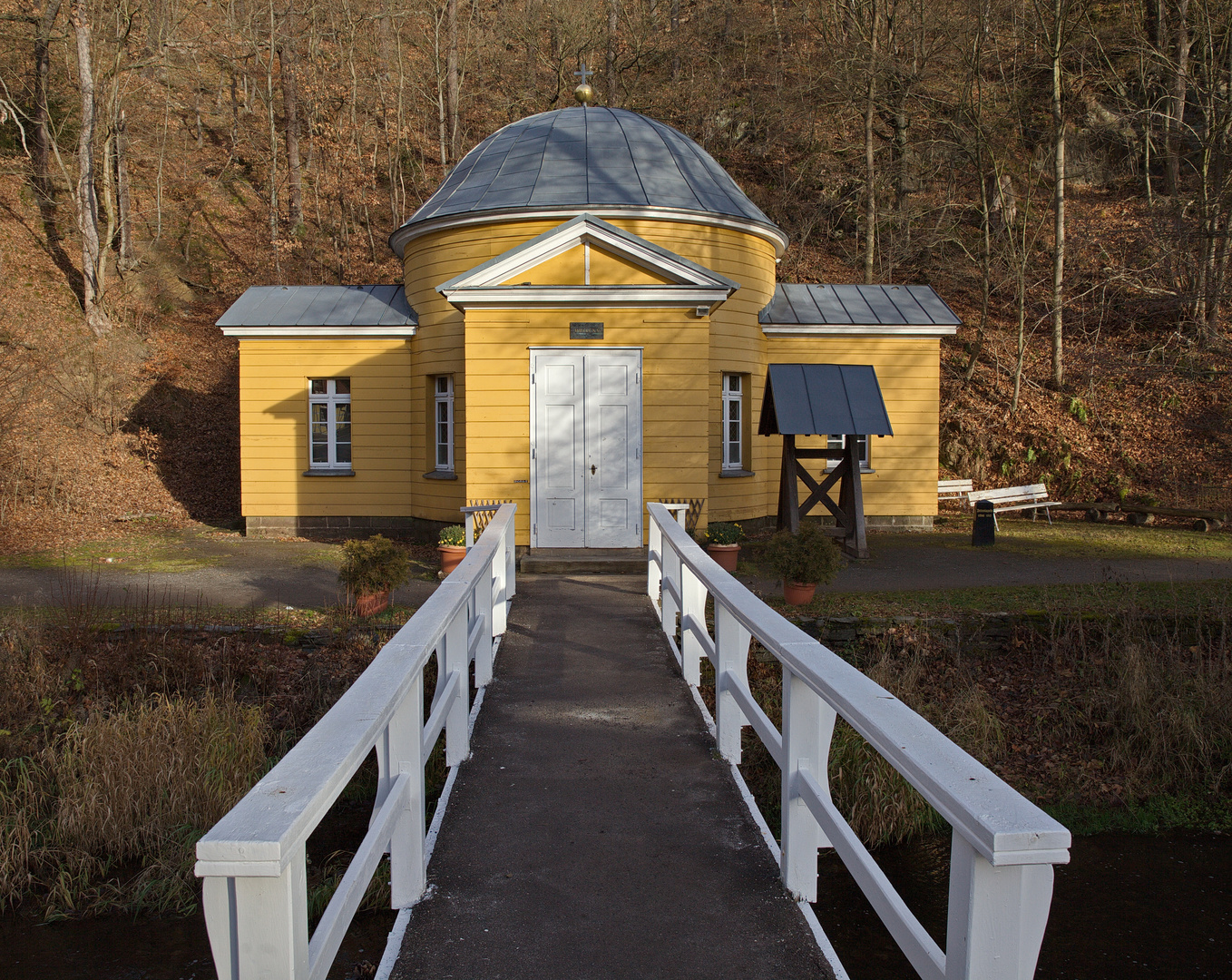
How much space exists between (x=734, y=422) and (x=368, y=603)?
7.98 metres

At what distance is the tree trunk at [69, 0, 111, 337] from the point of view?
2128 cm

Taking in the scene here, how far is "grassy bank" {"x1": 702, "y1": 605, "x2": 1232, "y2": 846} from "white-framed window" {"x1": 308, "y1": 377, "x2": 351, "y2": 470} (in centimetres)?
945

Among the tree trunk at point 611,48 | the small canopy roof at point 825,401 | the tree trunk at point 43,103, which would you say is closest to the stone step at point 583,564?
the small canopy roof at point 825,401

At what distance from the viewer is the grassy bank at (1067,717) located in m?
7.00

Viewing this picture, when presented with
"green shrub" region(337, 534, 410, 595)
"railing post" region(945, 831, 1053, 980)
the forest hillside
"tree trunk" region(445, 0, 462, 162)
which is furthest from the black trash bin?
"tree trunk" region(445, 0, 462, 162)

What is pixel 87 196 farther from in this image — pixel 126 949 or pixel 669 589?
pixel 126 949

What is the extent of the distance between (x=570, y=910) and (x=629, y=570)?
7.94 m

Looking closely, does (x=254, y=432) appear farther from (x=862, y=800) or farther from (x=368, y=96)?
(x=368, y=96)

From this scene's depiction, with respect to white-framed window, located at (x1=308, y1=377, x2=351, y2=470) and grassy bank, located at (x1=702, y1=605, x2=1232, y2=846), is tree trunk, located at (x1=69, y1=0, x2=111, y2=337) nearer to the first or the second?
white-framed window, located at (x1=308, y1=377, x2=351, y2=470)

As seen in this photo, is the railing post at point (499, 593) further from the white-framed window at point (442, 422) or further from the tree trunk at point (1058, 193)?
the tree trunk at point (1058, 193)

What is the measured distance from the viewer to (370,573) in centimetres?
929

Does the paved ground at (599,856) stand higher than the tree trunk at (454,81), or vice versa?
the tree trunk at (454,81)

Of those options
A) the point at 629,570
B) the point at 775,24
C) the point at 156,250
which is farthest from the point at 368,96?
the point at 629,570

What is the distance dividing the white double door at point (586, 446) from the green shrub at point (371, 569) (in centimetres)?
275
